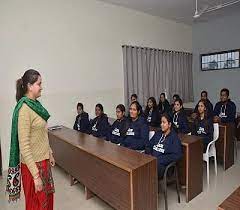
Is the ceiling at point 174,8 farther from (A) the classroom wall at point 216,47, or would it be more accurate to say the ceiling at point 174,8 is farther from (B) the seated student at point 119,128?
(B) the seated student at point 119,128

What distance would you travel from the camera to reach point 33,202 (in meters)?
1.55

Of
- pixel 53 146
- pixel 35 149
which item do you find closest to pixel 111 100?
pixel 53 146

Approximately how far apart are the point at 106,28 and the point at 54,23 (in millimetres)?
1218

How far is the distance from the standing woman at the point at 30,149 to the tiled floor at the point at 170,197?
44.0 inches

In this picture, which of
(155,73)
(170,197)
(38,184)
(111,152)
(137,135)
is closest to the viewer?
(38,184)

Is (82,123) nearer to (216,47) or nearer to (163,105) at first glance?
(163,105)

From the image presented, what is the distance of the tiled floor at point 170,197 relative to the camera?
8.32 ft

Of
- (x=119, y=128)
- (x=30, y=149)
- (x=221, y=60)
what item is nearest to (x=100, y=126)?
(x=119, y=128)

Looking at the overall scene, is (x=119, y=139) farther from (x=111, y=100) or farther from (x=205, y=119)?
(x=111, y=100)

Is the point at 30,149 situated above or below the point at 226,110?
above

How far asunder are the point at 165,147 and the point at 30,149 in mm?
1543

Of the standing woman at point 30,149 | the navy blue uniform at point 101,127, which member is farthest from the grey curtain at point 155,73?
the standing woman at point 30,149

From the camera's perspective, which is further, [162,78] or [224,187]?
[162,78]

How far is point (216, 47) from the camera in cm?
653
